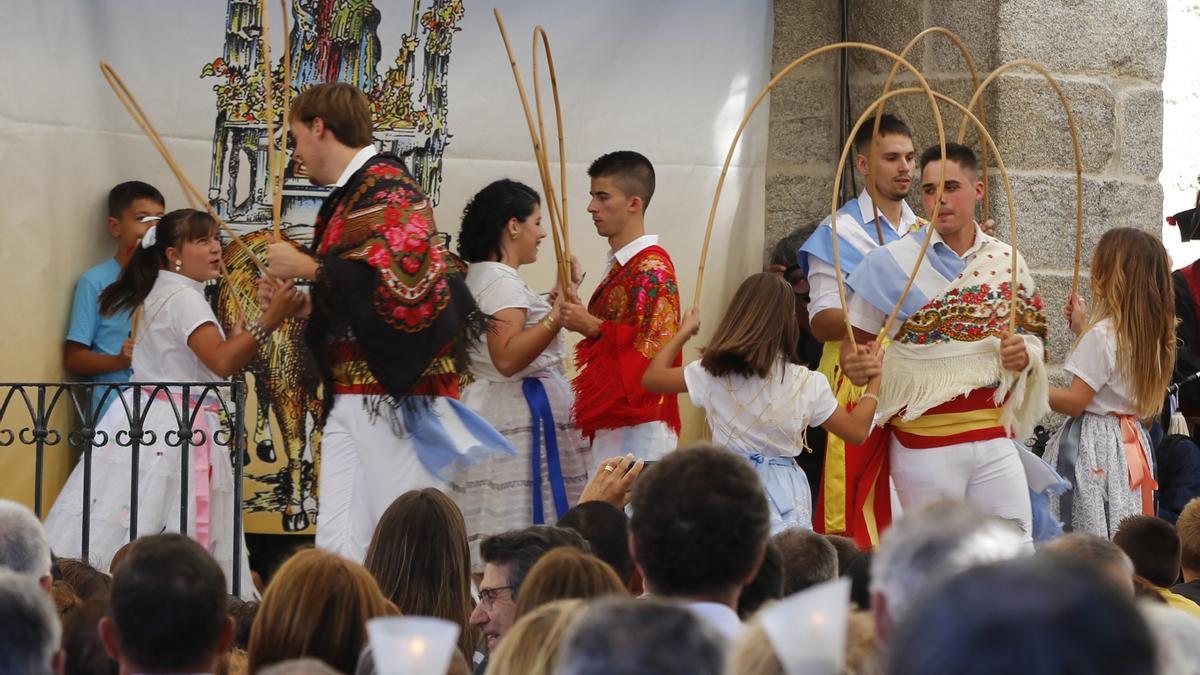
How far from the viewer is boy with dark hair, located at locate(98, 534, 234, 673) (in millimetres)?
2252

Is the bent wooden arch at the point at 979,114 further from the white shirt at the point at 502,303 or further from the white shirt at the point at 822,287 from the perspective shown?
the white shirt at the point at 502,303

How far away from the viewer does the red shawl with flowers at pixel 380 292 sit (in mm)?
4262

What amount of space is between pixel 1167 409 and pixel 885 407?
185 cm

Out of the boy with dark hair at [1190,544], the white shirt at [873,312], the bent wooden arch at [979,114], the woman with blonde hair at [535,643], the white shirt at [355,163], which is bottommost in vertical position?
the boy with dark hair at [1190,544]

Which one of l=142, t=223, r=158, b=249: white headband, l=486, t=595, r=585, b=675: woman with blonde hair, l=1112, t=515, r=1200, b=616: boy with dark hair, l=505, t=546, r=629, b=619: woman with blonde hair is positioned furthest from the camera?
l=142, t=223, r=158, b=249: white headband

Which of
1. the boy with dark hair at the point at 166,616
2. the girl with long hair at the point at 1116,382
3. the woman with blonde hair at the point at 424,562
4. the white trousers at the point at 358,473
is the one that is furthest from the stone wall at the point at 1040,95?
the boy with dark hair at the point at 166,616

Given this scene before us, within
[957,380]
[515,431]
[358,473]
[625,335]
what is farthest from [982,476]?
[358,473]

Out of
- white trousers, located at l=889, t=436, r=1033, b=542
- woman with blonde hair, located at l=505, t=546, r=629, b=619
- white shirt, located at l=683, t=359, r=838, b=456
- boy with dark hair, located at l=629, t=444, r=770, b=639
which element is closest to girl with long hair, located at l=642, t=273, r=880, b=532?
white shirt, located at l=683, t=359, r=838, b=456

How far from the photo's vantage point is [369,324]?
Answer: 14.0 ft

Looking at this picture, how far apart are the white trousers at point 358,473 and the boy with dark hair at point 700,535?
1.97m

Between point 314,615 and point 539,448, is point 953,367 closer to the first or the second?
point 539,448

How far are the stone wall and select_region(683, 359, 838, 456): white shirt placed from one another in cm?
181

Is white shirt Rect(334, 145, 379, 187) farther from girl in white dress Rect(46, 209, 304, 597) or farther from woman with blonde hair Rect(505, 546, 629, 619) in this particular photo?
woman with blonde hair Rect(505, 546, 629, 619)

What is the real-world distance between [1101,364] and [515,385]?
2066mm
